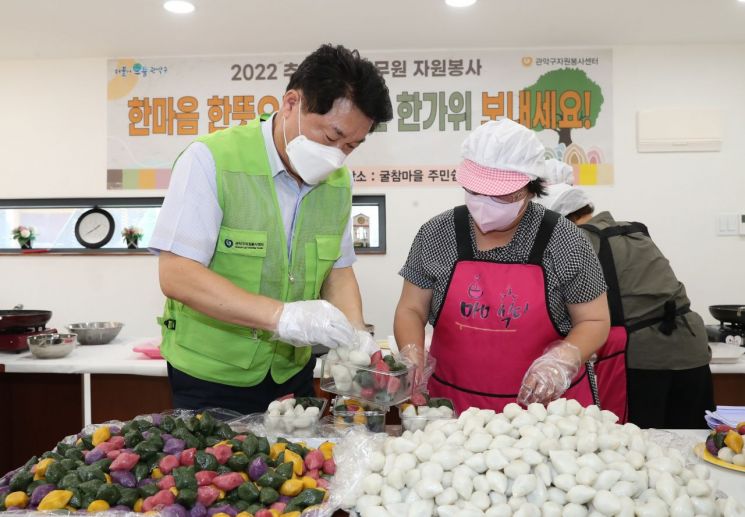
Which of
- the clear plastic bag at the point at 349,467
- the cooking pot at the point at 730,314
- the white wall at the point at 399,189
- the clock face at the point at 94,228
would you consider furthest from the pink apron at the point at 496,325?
the clock face at the point at 94,228

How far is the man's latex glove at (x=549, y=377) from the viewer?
1609mm

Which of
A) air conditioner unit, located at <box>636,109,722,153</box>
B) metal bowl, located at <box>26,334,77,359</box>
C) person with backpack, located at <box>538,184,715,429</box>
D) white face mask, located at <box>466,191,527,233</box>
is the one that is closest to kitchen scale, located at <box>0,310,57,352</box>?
metal bowl, located at <box>26,334,77,359</box>

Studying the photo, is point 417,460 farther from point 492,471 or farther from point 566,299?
point 566,299

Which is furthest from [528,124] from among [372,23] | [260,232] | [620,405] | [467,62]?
[260,232]

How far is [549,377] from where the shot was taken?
163cm

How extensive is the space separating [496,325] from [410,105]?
2.78m

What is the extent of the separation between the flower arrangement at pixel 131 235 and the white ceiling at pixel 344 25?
127cm

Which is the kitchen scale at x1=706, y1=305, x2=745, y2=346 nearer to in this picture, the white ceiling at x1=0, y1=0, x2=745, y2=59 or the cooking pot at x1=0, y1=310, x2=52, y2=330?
the white ceiling at x1=0, y1=0, x2=745, y2=59

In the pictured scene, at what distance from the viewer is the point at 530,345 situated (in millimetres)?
1907

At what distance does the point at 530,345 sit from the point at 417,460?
87cm

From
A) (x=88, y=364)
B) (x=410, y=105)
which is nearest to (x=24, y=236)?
(x=88, y=364)

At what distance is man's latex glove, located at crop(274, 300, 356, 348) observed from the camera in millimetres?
1560

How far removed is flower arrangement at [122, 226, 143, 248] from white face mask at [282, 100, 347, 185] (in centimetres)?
317

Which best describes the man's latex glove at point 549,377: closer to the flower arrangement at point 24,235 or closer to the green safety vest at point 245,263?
the green safety vest at point 245,263
